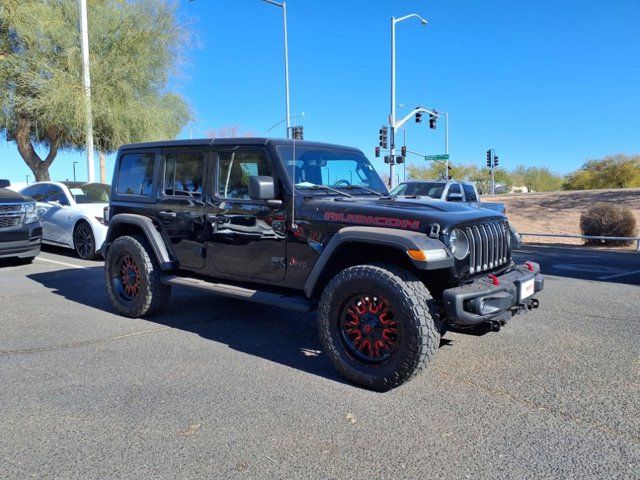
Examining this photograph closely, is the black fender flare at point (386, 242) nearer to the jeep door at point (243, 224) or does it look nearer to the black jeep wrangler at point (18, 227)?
the jeep door at point (243, 224)

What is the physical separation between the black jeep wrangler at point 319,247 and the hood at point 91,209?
402 centimetres

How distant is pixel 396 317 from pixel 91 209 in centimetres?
794

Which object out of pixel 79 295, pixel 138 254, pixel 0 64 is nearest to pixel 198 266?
pixel 138 254

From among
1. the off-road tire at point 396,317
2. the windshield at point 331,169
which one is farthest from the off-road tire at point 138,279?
the off-road tire at point 396,317

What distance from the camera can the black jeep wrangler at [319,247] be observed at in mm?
3666

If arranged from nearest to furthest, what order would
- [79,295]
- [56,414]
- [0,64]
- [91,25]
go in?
[56,414] → [79,295] → [0,64] → [91,25]

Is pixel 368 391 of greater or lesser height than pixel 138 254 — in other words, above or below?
below

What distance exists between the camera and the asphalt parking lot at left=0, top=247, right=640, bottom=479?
279 cm

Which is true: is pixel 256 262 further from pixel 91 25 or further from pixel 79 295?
pixel 91 25

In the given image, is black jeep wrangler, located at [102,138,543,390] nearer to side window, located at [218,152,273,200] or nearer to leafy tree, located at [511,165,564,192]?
side window, located at [218,152,273,200]

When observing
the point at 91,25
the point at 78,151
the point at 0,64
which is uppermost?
the point at 91,25

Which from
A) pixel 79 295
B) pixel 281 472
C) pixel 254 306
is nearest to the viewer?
pixel 281 472

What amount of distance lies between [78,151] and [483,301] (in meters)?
21.9

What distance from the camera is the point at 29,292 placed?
7055 millimetres
